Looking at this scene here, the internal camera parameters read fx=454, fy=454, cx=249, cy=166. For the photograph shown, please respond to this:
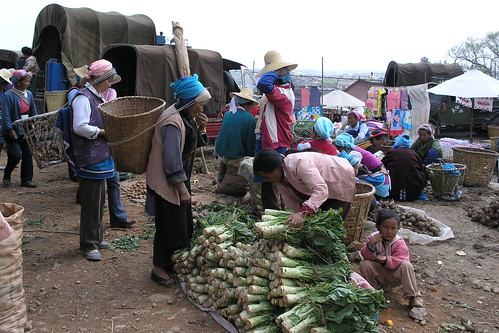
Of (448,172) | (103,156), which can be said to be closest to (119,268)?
(103,156)

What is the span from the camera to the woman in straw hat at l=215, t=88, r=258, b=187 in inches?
254

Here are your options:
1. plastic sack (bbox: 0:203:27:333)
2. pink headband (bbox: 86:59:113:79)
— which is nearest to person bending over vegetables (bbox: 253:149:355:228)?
plastic sack (bbox: 0:203:27:333)

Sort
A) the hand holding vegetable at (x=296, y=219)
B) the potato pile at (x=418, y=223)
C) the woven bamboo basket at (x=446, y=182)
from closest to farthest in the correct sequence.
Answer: the hand holding vegetable at (x=296, y=219)
the potato pile at (x=418, y=223)
the woven bamboo basket at (x=446, y=182)

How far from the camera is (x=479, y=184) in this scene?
835 centimetres

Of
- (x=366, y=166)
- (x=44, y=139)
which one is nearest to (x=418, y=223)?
(x=366, y=166)

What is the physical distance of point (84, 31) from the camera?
1060 centimetres

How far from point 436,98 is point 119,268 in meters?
14.3

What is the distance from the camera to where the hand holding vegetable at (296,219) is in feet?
10.7

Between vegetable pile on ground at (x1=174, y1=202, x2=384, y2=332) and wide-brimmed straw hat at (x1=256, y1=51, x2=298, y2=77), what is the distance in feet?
7.35

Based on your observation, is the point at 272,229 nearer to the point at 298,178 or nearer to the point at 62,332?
the point at 298,178

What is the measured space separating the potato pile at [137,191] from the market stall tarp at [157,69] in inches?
91.4

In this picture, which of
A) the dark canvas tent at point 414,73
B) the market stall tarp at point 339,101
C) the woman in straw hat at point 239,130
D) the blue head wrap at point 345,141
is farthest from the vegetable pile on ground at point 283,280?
the dark canvas tent at point 414,73

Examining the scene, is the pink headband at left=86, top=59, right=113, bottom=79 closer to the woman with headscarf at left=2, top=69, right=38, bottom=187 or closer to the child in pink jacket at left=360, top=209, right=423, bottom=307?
the child in pink jacket at left=360, top=209, right=423, bottom=307

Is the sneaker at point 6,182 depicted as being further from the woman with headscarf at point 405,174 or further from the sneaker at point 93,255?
the woman with headscarf at point 405,174
